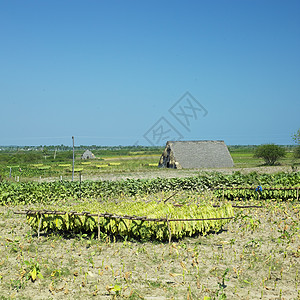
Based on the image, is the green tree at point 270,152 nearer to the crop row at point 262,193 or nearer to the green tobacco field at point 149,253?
the crop row at point 262,193

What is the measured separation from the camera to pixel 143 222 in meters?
8.12

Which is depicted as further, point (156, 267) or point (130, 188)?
point (130, 188)

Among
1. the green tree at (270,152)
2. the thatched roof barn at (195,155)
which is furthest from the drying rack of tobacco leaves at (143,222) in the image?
the green tree at (270,152)

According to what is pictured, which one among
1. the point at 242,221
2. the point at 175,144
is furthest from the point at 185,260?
the point at 175,144

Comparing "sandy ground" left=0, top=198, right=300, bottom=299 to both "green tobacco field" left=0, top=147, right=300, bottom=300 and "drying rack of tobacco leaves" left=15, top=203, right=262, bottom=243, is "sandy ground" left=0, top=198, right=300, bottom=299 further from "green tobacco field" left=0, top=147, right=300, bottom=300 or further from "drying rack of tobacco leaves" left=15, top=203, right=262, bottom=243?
"drying rack of tobacco leaves" left=15, top=203, right=262, bottom=243

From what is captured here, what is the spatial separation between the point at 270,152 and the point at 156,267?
3623cm

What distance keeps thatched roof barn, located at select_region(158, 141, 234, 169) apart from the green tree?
4940 mm

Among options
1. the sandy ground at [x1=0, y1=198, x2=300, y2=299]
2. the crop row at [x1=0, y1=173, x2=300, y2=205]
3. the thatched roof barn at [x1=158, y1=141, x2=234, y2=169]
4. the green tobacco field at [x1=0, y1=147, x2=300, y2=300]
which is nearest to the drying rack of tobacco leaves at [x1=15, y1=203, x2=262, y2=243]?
the green tobacco field at [x1=0, y1=147, x2=300, y2=300]

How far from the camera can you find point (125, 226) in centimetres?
819

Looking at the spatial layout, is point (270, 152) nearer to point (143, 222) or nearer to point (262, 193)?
point (262, 193)

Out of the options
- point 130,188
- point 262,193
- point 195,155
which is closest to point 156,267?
point 262,193

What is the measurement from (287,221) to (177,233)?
4.07 meters

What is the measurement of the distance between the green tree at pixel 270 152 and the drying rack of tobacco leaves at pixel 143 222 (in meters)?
33.4

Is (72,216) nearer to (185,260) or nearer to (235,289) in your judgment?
(185,260)
